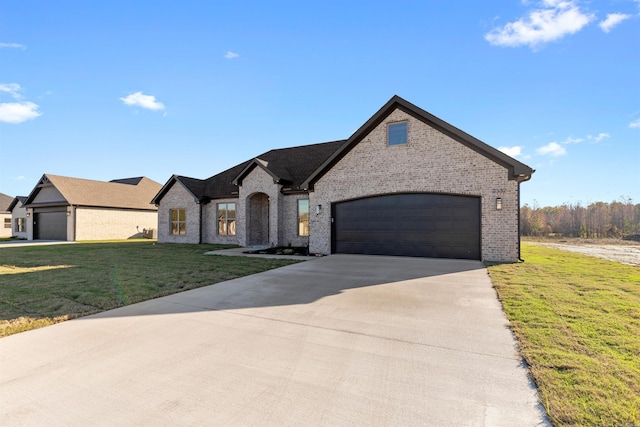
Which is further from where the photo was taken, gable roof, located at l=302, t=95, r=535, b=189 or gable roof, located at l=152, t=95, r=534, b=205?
gable roof, located at l=152, t=95, r=534, b=205

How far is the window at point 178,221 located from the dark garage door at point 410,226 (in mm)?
13060

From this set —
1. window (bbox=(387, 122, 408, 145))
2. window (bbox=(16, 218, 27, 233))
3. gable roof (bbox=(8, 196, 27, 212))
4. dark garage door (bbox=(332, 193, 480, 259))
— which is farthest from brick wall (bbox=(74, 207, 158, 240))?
window (bbox=(387, 122, 408, 145))

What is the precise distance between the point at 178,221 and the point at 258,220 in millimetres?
6986

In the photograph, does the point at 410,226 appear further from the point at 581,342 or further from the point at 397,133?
the point at 581,342

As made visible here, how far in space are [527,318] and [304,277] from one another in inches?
204

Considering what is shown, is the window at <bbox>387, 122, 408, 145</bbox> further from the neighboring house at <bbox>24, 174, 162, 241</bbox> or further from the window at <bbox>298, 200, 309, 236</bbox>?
the neighboring house at <bbox>24, 174, 162, 241</bbox>

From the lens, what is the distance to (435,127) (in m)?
11.8

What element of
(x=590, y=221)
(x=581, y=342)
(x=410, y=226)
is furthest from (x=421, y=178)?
(x=590, y=221)

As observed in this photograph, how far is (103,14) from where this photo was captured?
1000 cm

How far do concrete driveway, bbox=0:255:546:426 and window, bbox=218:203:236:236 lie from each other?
47.6ft

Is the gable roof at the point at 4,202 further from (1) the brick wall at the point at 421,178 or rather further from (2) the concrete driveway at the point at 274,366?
(2) the concrete driveway at the point at 274,366

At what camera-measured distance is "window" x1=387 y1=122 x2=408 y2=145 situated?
12.4 meters

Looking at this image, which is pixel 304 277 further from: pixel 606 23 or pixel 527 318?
pixel 606 23

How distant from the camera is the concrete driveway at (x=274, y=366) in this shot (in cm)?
241
